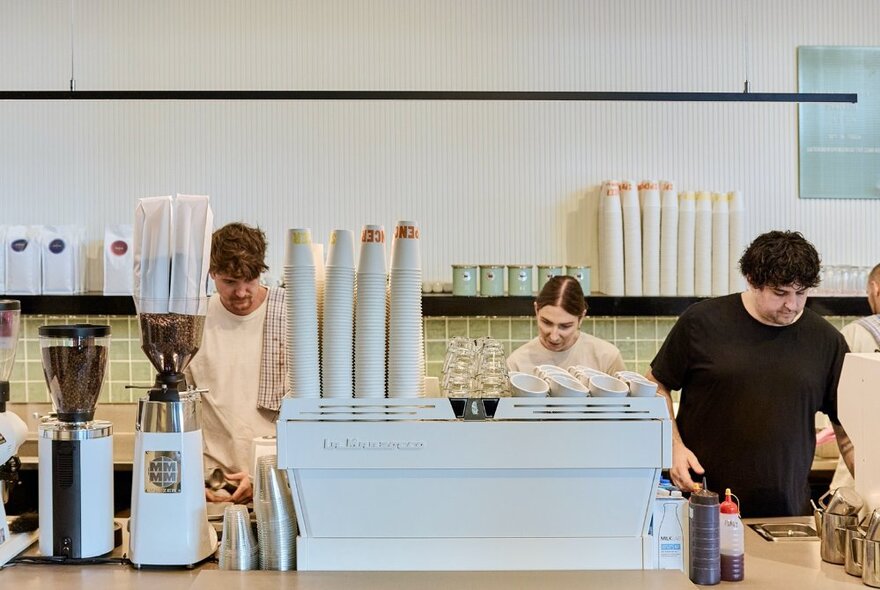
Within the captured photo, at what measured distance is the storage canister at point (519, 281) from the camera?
435 centimetres

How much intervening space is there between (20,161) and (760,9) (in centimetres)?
369

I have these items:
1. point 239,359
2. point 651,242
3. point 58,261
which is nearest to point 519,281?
point 651,242

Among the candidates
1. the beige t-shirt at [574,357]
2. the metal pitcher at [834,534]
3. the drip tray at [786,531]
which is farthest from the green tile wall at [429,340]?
the metal pitcher at [834,534]

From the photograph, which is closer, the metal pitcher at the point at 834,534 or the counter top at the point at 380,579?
the counter top at the point at 380,579

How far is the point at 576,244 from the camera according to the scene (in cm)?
464

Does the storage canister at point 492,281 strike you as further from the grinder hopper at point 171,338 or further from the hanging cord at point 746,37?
the grinder hopper at point 171,338

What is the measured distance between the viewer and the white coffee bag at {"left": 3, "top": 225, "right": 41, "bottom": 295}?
4.32 m

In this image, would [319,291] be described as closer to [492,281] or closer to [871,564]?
[871,564]

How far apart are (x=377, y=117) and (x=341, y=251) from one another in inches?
105

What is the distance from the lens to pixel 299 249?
2057 mm

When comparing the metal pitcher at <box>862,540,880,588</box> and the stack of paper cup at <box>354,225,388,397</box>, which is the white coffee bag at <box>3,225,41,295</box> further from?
the metal pitcher at <box>862,540,880,588</box>

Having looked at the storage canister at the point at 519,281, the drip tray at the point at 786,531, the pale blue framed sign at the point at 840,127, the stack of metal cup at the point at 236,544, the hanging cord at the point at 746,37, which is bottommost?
the drip tray at the point at 786,531

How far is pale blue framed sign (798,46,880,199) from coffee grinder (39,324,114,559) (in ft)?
12.0

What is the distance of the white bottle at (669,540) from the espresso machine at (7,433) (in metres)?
1.49
